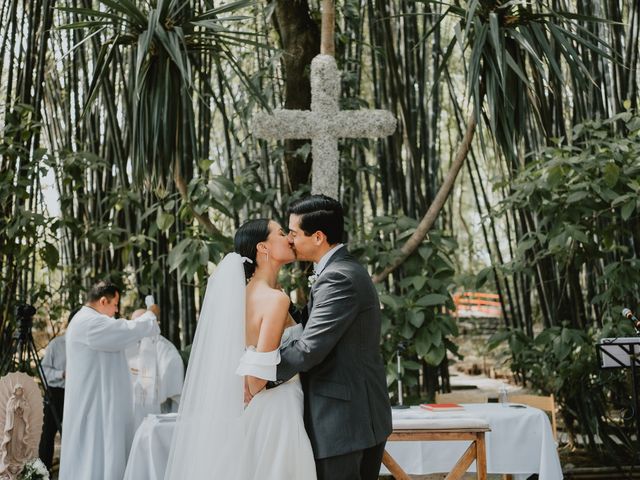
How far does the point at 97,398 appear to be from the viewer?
3938 millimetres

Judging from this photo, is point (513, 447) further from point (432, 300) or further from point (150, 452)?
point (150, 452)

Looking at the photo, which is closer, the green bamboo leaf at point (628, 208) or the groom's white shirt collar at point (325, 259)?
the groom's white shirt collar at point (325, 259)

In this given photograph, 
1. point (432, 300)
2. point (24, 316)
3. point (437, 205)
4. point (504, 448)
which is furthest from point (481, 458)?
point (24, 316)

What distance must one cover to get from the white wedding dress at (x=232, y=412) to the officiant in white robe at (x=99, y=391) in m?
1.62

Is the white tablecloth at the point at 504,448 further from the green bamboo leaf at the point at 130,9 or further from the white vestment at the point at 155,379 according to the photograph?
the green bamboo leaf at the point at 130,9

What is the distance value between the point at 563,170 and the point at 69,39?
12.1ft

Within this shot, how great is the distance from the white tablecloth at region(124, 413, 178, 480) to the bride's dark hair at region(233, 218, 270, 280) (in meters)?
1.10

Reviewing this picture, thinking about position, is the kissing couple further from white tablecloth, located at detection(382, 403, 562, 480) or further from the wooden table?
white tablecloth, located at detection(382, 403, 562, 480)

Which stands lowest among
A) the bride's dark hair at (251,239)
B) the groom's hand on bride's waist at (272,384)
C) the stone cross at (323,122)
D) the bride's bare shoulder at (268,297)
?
the groom's hand on bride's waist at (272,384)

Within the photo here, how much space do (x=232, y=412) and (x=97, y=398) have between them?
6.65 feet

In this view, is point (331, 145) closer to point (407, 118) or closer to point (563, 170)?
point (563, 170)

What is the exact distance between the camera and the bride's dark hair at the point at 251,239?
7.60 ft

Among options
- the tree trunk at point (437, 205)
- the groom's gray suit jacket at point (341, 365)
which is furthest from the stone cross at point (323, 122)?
the groom's gray suit jacket at point (341, 365)

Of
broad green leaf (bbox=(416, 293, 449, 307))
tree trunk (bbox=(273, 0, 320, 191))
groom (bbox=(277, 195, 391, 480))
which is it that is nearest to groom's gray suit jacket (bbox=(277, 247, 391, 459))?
groom (bbox=(277, 195, 391, 480))
